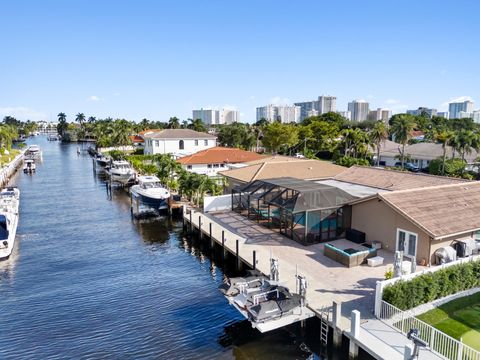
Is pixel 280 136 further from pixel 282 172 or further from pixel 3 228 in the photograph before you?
pixel 3 228

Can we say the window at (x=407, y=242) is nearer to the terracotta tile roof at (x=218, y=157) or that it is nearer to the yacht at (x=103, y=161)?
the terracotta tile roof at (x=218, y=157)

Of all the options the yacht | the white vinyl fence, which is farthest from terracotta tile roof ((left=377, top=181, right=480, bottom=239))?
the yacht

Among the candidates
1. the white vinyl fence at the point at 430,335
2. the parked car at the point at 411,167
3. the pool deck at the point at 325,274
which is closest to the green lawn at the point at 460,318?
the white vinyl fence at the point at 430,335

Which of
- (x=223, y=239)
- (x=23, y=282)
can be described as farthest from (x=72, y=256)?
(x=223, y=239)

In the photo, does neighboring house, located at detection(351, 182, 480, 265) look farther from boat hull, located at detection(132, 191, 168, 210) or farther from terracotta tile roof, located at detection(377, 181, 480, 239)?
boat hull, located at detection(132, 191, 168, 210)

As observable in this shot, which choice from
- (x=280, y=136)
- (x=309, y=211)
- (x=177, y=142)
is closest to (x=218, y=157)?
(x=177, y=142)

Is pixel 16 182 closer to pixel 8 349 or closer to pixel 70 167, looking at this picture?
pixel 70 167
